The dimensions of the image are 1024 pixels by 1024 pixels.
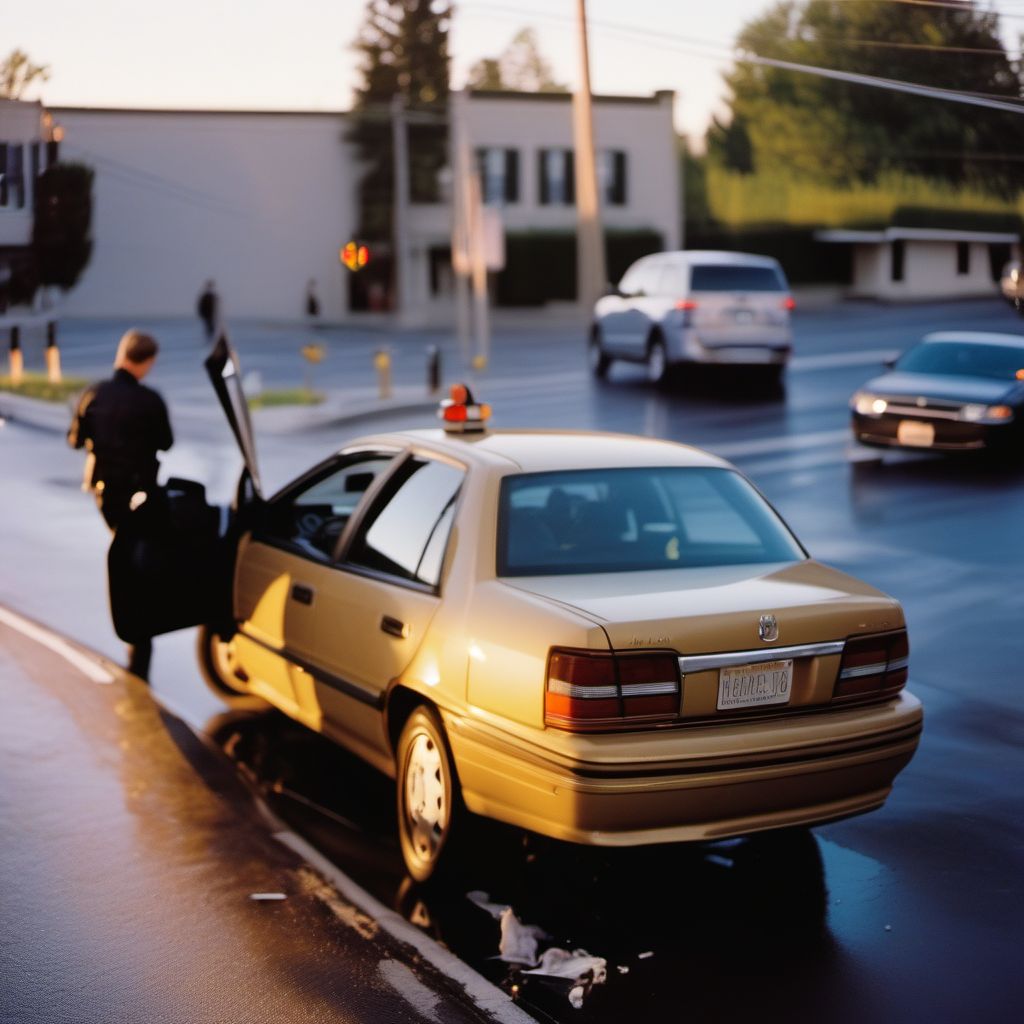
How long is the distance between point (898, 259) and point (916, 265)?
609 mm

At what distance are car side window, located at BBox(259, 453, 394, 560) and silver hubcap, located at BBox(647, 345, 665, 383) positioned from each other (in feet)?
58.6

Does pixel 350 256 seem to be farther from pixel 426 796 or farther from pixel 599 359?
pixel 426 796

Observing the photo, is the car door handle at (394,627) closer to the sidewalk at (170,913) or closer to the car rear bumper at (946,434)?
the sidewalk at (170,913)

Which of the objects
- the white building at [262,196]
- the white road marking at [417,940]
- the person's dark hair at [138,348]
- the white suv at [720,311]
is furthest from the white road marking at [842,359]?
the white building at [262,196]

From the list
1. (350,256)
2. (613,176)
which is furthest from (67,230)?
(613,176)

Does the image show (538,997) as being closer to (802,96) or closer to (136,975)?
(136,975)

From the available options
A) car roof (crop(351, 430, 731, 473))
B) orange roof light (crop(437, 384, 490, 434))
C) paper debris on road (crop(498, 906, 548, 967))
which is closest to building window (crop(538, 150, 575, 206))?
orange roof light (crop(437, 384, 490, 434))

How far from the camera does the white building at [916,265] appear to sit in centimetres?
5012

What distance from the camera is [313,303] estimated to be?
54.7 metres

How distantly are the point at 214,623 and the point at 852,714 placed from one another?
3761mm

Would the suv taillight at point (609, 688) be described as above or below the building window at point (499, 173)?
below

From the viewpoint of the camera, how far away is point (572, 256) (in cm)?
5684

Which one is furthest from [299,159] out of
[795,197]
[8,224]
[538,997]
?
[538,997]

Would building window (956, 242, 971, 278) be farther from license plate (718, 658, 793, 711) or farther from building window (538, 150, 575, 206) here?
license plate (718, 658, 793, 711)
